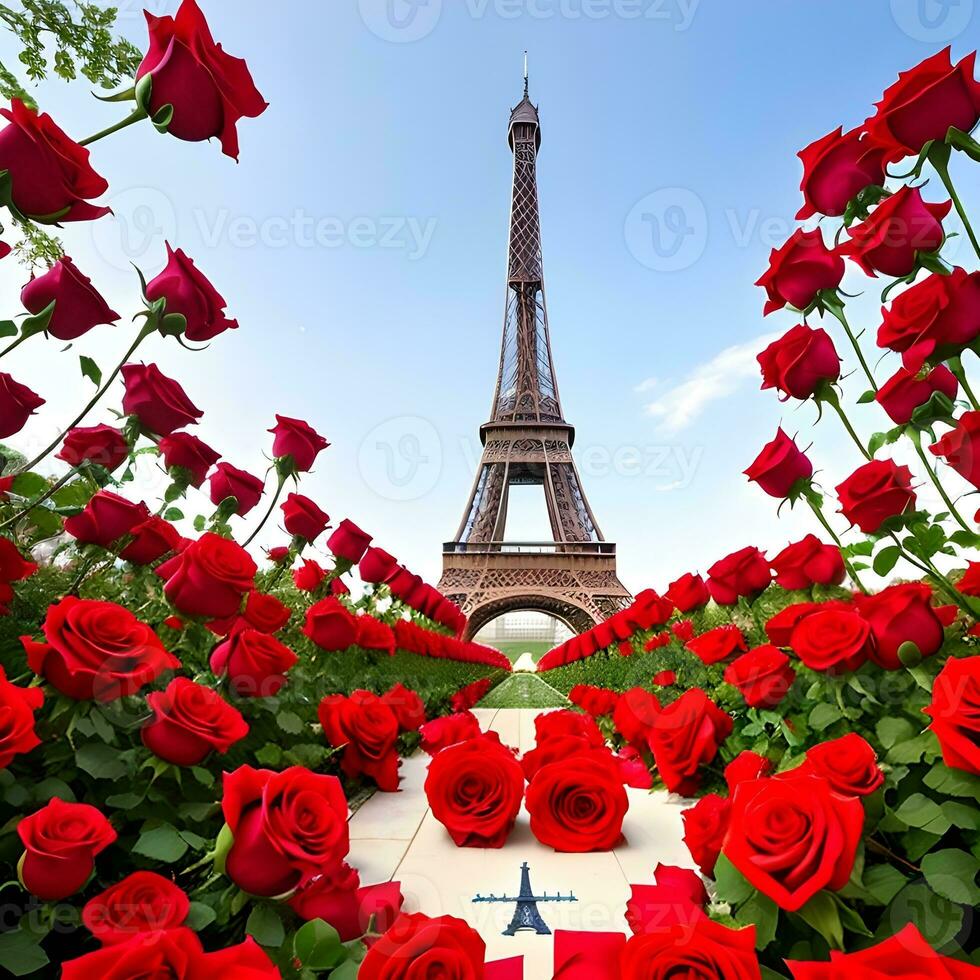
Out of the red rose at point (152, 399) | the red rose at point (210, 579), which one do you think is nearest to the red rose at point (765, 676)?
the red rose at point (210, 579)

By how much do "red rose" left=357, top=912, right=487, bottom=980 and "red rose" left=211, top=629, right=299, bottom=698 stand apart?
1008 millimetres

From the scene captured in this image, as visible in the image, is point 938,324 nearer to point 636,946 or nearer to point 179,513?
point 636,946

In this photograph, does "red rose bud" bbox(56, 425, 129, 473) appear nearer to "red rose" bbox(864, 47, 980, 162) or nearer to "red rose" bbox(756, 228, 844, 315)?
"red rose" bbox(756, 228, 844, 315)

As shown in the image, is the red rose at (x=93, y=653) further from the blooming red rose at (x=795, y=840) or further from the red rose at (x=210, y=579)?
the blooming red rose at (x=795, y=840)

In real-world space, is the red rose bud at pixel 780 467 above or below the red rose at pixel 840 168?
below

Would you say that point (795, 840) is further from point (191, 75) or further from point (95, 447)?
point (95, 447)

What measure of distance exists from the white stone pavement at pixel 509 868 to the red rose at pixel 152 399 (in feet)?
4.74

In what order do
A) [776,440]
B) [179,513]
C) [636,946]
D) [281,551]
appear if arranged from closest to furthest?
[636,946]
[776,440]
[179,513]
[281,551]

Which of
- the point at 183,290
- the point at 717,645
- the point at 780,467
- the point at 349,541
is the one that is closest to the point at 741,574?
the point at 717,645

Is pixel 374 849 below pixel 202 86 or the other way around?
below

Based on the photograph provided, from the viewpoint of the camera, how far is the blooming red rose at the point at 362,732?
8.11ft

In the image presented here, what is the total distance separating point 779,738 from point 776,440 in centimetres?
95

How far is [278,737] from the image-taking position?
2.12m

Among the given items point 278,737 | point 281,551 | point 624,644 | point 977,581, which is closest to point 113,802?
point 278,737
